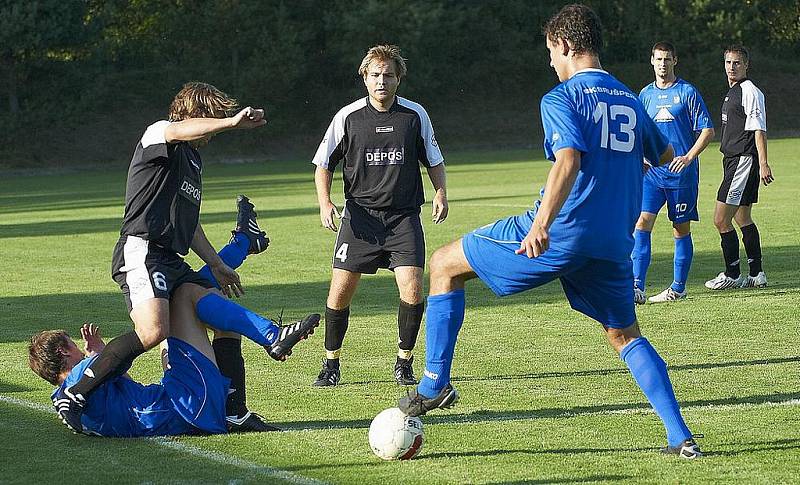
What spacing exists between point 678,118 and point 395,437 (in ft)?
20.8

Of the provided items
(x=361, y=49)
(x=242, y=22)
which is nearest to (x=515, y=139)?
(x=361, y=49)

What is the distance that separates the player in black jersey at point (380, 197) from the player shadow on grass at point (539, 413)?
3.23ft

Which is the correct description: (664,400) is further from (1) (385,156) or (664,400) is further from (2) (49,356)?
(2) (49,356)

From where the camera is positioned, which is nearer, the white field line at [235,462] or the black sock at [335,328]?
the white field line at [235,462]

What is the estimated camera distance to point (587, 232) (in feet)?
18.4

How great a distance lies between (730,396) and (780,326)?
2.54 m

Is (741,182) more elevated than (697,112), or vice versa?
(697,112)

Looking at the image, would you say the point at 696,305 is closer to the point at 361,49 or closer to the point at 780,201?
the point at 780,201

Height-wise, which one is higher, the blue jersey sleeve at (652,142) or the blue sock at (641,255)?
the blue jersey sleeve at (652,142)

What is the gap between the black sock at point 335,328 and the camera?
7.75 meters

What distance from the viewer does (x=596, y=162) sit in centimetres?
560

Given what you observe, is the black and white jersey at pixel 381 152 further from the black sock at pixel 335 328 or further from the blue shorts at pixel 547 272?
the blue shorts at pixel 547 272

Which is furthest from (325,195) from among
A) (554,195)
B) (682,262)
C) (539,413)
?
(682,262)

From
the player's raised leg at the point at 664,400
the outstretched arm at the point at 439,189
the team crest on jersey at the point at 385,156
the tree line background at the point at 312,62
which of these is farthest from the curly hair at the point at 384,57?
the tree line background at the point at 312,62
